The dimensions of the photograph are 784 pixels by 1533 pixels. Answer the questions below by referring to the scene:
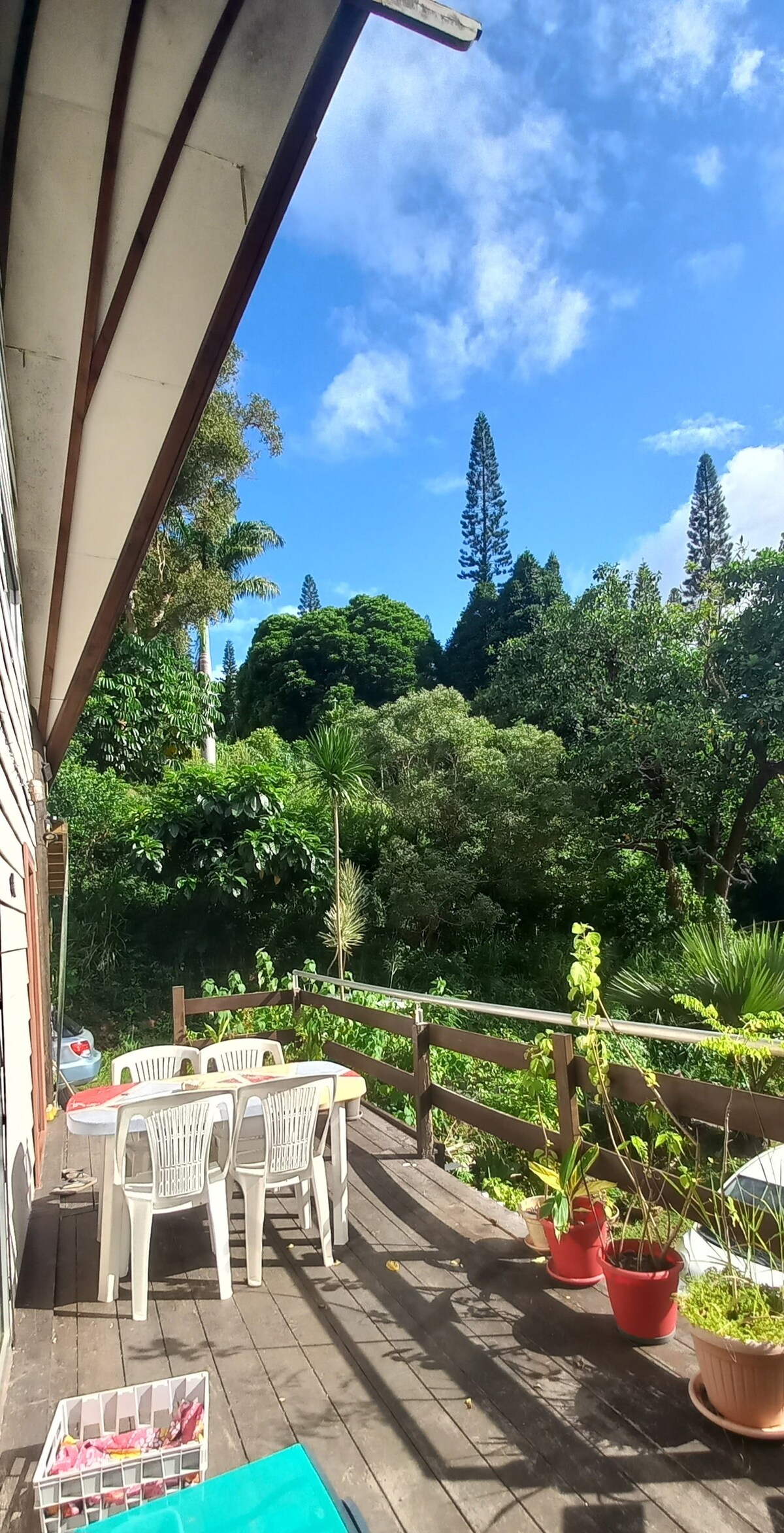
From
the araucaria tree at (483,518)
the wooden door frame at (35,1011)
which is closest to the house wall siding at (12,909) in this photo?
the wooden door frame at (35,1011)

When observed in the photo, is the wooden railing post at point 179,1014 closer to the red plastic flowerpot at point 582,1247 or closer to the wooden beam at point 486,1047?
the wooden beam at point 486,1047

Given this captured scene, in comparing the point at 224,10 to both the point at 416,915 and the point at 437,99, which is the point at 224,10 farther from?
the point at 416,915

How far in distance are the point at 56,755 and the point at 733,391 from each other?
79.3 feet

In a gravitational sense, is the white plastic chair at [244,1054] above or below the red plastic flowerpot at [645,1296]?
above

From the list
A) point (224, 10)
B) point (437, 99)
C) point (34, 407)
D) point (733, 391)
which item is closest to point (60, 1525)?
point (34, 407)

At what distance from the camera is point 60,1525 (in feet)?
5.21

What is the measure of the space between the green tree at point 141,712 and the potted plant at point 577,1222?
11.1 m

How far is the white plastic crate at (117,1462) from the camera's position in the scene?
159 cm

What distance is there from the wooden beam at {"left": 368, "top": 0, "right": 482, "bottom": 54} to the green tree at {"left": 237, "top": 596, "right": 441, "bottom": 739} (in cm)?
2140

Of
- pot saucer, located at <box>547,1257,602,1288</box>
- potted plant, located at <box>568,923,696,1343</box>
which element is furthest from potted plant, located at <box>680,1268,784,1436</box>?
pot saucer, located at <box>547,1257,602,1288</box>

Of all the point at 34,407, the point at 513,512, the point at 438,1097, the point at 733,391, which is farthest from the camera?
the point at 513,512

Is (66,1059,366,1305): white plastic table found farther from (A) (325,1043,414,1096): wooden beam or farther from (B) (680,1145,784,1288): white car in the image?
(B) (680,1145,784,1288): white car

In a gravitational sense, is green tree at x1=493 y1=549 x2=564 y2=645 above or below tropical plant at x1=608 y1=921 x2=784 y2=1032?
above

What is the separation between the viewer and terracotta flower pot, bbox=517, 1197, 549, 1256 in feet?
8.59
